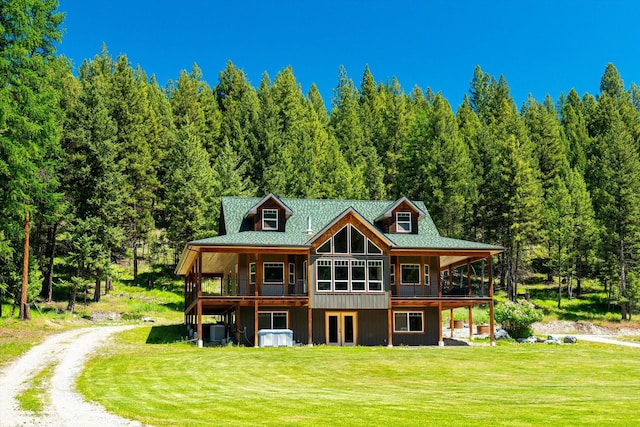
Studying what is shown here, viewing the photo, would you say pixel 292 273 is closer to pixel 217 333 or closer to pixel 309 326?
pixel 309 326

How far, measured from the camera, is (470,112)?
89375 millimetres

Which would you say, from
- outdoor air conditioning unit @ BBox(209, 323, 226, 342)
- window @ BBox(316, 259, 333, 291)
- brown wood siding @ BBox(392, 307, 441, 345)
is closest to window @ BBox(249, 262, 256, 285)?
outdoor air conditioning unit @ BBox(209, 323, 226, 342)

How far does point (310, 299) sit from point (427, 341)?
803cm

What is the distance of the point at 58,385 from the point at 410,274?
2377 centimetres

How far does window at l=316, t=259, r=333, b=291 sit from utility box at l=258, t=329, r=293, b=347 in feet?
11.6

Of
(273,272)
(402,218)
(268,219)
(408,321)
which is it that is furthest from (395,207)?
(273,272)

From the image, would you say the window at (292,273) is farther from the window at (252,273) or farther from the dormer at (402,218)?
the dormer at (402,218)

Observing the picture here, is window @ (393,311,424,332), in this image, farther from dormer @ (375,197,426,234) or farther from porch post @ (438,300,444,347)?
dormer @ (375,197,426,234)

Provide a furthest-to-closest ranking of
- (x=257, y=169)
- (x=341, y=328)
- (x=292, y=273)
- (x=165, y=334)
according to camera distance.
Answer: (x=257, y=169)
(x=165, y=334)
(x=341, y=328)
(x=292, y=273)

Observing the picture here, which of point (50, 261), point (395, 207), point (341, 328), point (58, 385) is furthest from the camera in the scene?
point (50, 261)

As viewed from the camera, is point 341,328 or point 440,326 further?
point 440,326

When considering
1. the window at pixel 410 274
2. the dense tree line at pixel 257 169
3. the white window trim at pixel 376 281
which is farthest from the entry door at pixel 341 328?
the dense tree line at pixel 257 169

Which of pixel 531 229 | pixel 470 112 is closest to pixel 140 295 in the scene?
pixel 531 229

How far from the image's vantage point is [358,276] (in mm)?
38500
